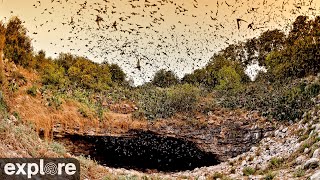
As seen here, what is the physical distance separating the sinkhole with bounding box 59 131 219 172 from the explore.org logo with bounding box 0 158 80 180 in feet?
21.9

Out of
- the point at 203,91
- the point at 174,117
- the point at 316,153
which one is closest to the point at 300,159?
the point at 316,153

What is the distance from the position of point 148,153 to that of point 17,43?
767 cm

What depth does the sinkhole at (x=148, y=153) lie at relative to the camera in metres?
15.9

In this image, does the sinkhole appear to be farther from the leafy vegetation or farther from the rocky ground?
the rocky ground

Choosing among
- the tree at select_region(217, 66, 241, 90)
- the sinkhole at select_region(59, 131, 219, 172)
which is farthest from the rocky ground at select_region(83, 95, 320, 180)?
the tree at select_region(217, 66, 241, 90)

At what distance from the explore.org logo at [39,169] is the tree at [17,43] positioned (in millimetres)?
9178

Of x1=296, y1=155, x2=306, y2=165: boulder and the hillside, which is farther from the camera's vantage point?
the hillside

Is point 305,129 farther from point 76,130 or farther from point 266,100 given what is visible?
point 76,130

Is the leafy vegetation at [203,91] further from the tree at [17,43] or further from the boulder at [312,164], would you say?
the boulder at [312,164]

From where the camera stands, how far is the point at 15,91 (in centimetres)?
1399

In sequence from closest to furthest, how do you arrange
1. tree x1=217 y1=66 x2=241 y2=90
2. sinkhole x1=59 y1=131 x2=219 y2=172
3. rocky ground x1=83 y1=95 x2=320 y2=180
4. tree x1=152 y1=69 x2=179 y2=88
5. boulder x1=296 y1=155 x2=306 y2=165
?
1. rocky ground x1=83 y1=95 x2=320 y2=180
2. boulder x1=296 y1=155 x2=306 y2=165
3. sinkhole x1=59 y1=131 x2=219 y2=172
4. tree x1=217 y1=66 x2=241 y2=90
5. tree x1=152 y1=69 x2=179 y2=88

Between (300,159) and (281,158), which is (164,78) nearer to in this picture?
(281,158)

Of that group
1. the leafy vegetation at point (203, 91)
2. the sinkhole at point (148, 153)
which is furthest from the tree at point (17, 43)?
the sinkhole at point (148, 153)

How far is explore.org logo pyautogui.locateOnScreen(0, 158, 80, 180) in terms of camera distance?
6684 mm
